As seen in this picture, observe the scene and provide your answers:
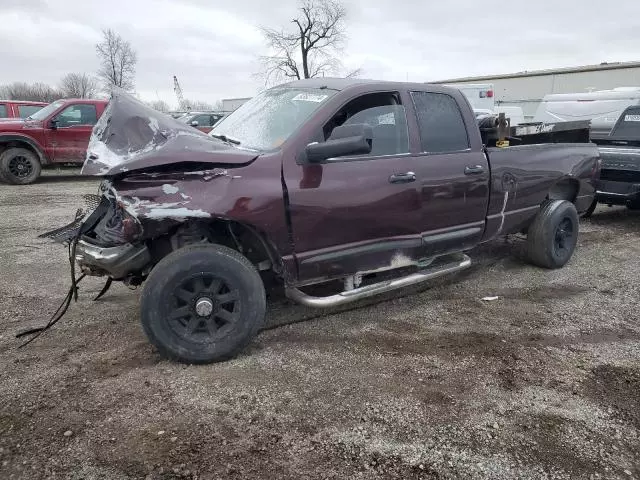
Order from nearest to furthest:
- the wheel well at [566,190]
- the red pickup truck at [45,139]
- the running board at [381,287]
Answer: the running board at [381,287] → the wheel well at [566,190] → the red pickup truck at [45,139]

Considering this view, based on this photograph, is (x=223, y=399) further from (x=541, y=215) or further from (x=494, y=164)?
(x=541, y=215)

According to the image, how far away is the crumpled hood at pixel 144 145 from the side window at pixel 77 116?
922 centimetres

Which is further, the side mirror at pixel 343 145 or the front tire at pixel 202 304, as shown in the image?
the side mirror at pixel 343 145

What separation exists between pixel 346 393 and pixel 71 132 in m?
10.7

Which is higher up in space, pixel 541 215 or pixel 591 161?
pixel 591 161

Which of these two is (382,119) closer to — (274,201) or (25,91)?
(274,201)

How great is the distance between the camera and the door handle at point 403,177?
12.2 ft

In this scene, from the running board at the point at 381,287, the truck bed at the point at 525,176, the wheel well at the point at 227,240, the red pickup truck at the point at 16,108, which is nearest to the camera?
the wheel well at the point at 227,240

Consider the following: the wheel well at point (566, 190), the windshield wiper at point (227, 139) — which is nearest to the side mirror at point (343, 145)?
the windshield wiper at point (227, 139)

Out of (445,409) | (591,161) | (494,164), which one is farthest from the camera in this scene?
(591,161)

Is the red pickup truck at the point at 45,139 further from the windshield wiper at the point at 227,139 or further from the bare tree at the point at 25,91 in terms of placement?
the bare tree at the point at 25,91

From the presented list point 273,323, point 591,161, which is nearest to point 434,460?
point 273,323

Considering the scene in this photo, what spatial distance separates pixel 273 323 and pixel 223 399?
1.13 metres

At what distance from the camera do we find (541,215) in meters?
5.20
